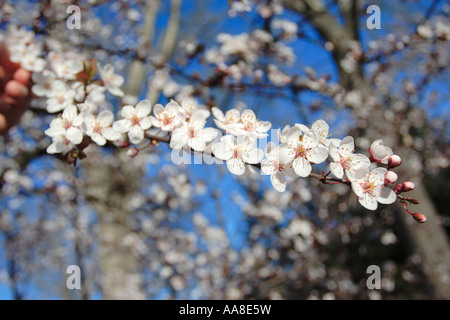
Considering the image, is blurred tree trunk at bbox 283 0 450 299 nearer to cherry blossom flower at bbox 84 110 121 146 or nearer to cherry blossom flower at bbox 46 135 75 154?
cherry blossom flower at bbox 84 110 121 146

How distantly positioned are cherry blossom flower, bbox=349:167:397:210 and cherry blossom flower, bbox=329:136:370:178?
2 cm

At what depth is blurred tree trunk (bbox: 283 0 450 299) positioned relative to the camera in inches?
113

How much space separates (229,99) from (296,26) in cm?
135

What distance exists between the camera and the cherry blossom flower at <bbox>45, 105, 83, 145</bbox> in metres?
1.01

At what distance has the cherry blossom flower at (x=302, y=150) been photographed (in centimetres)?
92

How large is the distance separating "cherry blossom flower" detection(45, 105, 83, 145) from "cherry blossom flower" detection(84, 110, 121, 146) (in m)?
0.03

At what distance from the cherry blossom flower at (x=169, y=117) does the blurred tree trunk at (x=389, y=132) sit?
2898mm

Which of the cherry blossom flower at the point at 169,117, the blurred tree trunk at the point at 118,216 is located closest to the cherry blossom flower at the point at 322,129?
the cherry blossom flower at the point at 169,117

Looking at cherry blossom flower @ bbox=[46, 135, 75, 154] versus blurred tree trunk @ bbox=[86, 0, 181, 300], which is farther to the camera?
blurred tree trunk @ bbox=[86, 0, 181, 300]

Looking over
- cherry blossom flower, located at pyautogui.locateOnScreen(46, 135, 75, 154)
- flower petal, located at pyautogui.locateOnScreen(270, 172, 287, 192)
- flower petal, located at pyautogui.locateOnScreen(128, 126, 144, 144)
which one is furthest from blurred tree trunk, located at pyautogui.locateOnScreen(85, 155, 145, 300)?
flower petal, located at pyautogui.locateOnScreen(270, 172, 287, 192)

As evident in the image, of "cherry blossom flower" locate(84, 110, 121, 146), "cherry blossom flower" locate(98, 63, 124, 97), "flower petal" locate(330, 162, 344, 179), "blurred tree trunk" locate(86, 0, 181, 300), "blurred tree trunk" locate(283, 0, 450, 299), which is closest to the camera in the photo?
"flower petal" locate(330, 162, 344, 179)

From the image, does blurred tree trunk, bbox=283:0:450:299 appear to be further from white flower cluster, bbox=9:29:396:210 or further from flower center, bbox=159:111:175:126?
flower center, bbox=159:111:175:126

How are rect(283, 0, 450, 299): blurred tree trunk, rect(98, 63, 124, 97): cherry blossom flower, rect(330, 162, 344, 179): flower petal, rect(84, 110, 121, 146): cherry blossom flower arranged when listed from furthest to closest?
1. rect(283, 0, 450, 299): blurred tree trunk
2. rect(98, 63, 124, 97): cherry blossom flower
3. rect(84, 110, 121, 146): cherry blossom flower
4. rect(330, 162, 344, 179): flower petal

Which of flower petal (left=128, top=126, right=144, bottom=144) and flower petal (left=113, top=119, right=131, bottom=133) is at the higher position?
flower petal (left=113, top=119, right=131, bottom=133)
